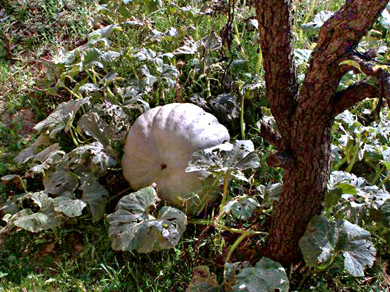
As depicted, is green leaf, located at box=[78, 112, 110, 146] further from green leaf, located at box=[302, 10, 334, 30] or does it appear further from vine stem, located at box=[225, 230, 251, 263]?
green leaf, located at box=[302, 10, 334, 30]

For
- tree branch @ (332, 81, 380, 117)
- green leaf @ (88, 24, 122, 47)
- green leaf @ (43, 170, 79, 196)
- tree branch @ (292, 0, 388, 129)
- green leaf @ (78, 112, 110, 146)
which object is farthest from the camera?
green leaf @ (88, 24, 122, 47)

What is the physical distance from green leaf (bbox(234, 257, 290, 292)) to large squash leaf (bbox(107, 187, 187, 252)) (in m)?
0.44

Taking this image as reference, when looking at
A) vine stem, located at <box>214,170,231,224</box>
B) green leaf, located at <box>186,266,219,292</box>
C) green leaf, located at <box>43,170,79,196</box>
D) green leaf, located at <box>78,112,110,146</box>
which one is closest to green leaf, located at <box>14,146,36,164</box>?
green leaf, located at <box>43,170,79,196</box>

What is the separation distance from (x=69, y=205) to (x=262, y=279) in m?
1.18

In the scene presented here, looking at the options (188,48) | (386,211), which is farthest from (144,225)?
(188,48)

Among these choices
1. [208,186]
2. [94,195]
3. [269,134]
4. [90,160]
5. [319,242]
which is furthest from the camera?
[90,160]

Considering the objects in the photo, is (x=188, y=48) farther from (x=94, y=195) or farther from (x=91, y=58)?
(x=94, y=195)

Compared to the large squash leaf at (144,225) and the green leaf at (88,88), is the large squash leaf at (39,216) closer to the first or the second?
the large squash leaf at (144,225)

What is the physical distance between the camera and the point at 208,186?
276 cm

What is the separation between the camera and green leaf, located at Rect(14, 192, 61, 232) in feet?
8.96

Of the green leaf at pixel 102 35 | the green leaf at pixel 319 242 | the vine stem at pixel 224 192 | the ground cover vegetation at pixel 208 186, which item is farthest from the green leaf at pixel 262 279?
the green leaf at pixel 102 35

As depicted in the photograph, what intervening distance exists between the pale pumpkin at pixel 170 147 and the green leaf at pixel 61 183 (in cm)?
32

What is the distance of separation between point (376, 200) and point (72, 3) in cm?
352

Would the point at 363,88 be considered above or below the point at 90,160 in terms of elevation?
above
